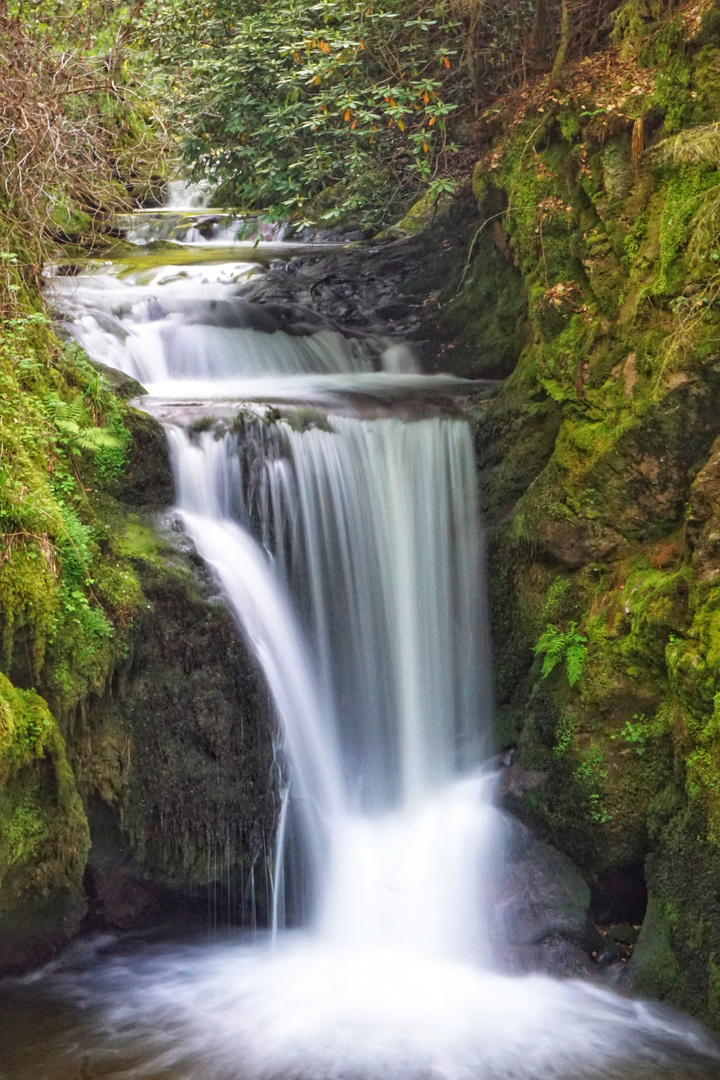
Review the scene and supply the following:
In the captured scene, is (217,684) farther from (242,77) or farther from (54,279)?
(242,77)

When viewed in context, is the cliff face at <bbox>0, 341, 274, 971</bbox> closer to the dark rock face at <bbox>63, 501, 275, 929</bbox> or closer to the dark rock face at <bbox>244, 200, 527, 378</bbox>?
the dark rock face at <bbox>63, 501, 275, 929</bbox>

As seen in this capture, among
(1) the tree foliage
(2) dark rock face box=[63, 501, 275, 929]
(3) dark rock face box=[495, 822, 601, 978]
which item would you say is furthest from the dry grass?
(3) dark rock face box=[495, 822, 601, 978]

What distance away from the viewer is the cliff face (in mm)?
4828

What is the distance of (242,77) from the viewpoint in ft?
27.9

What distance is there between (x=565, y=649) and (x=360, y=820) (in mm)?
1770

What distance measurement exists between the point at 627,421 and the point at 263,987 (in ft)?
13.3

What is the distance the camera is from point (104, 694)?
5340mm

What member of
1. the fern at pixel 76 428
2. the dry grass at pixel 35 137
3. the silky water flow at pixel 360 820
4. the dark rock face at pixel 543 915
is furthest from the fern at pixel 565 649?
the dry grass at pixel 35 137

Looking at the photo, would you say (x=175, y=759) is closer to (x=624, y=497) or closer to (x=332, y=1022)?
(x=332, y=1022)

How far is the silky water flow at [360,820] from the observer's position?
447 cm

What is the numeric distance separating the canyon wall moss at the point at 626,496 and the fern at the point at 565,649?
0.01 metres

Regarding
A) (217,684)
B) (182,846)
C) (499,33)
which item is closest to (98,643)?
(217,684)

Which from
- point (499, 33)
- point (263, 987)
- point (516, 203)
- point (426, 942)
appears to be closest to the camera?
point (263, 987)

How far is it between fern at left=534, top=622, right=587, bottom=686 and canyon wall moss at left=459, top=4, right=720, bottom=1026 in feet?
0.05
